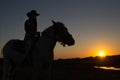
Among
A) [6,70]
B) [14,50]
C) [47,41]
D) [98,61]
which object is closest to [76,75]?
[6,70]

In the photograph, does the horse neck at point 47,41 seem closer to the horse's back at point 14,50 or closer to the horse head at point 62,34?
the horse head at point 62,34

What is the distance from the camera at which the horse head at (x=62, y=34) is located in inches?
417

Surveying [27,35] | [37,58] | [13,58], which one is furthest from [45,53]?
[13,58]

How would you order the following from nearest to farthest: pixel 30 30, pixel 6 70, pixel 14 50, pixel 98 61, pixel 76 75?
pixel 30 30 < pixel 14 50 < pixel 6 70 < pixel 76 75 < pixel 98 61

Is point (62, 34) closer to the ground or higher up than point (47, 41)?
higher up

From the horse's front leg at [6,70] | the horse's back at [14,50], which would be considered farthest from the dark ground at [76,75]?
the horse's back at [14,50]

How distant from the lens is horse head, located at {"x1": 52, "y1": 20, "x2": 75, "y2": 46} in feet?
34.7

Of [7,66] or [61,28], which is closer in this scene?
[61,28]

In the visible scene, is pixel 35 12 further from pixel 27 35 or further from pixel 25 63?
pixel 25 63

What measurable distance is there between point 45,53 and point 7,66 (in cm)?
243

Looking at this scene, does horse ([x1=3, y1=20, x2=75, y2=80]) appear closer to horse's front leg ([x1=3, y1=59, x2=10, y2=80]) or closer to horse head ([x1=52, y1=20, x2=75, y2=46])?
horse head ([x1=52, y1=20, x2=75, y2=46])

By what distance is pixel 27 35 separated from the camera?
1088cm

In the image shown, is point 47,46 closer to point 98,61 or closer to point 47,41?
point 47,41

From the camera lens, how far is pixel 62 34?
34.9 feet
